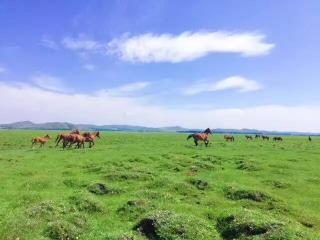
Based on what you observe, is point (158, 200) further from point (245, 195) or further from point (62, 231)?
point (62, 231)

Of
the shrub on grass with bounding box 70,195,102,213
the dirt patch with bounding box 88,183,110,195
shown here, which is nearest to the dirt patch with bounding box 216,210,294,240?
the shrub on grass with bounding box 70,195,102,213

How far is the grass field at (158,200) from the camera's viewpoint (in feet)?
49.5

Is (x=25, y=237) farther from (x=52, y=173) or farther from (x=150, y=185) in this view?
(x=52, y=173)

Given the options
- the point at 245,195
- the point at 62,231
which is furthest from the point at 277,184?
the point at 62,231

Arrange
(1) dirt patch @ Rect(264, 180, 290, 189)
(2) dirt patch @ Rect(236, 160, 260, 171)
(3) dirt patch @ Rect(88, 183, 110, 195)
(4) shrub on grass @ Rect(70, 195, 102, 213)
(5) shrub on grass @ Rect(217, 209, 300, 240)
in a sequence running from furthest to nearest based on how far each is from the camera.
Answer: (2) dirt patch @ Rect(236, 160, 260, 171), (1) dirt patch @ Rect(264, 180, 290, 189), (3) dirt patch @ Rect(88, 183, 110, 195), (4) shrub on grass @ Rect(70, 195, 102, 213), (5) shrub on grass @ Rect(217, 209, 300, 240)

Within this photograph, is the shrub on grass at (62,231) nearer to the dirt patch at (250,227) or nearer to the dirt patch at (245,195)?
the dirt patch at (250,227)

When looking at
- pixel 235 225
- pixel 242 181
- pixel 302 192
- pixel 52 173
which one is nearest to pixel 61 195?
pixel 52 173

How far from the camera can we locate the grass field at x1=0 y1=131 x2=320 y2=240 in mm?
15078

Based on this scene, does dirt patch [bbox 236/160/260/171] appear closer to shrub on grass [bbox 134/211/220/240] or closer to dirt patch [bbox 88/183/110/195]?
dirt patch [bbox 88/183/110/195]

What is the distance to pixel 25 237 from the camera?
47.9ft

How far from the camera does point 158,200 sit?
19.9m

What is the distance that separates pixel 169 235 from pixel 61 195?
8044mm

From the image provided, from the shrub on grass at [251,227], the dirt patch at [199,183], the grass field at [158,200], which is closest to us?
the shrub on grass at [251,227]

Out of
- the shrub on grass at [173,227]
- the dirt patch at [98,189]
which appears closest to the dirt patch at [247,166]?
the dirt patch at [98,189]
